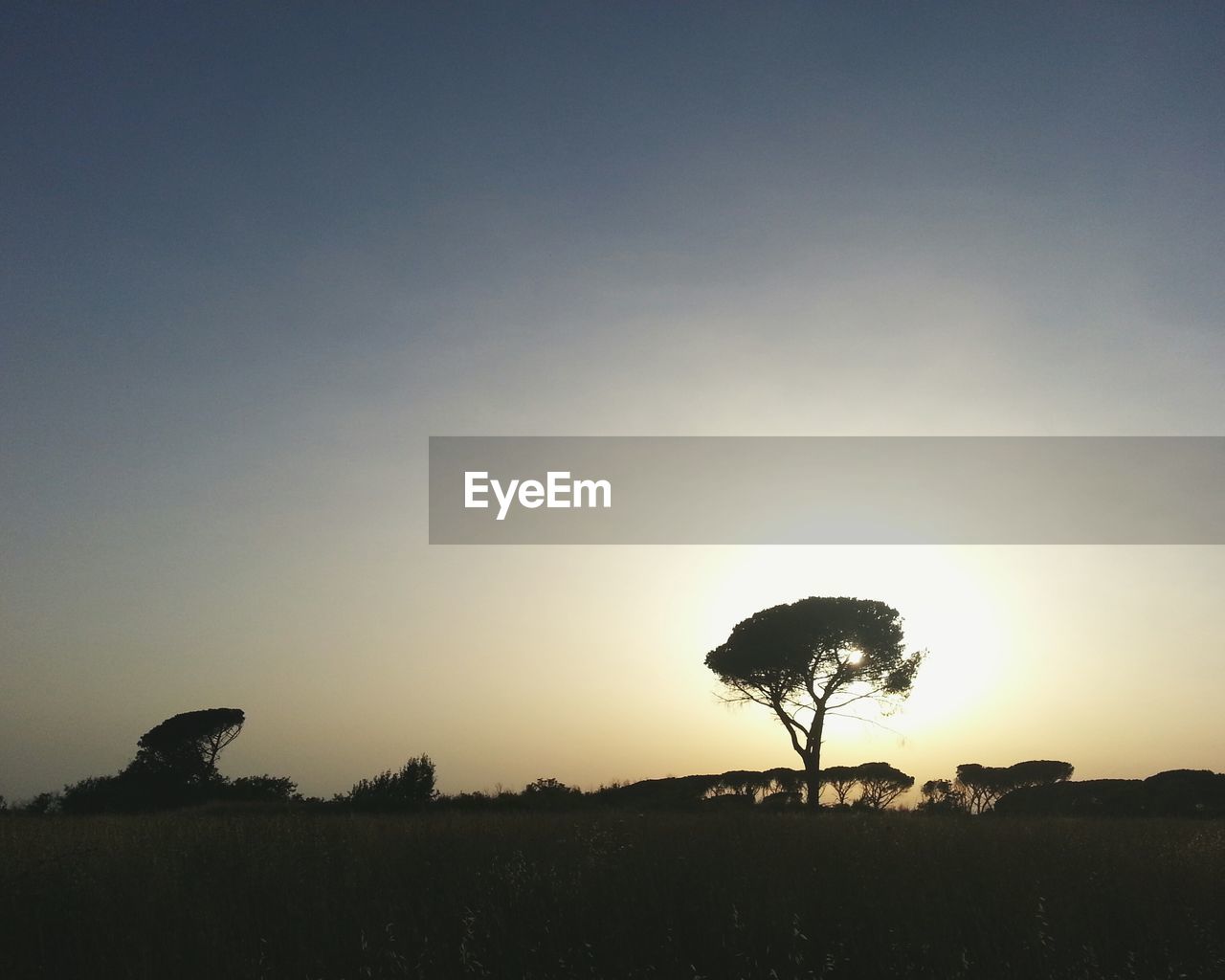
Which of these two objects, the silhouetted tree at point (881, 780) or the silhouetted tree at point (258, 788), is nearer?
the silhouetted tree at point (258, 788)

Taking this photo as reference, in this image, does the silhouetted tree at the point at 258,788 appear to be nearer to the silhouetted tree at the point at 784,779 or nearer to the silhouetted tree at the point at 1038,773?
the silhouetted tree at the point at 784,779

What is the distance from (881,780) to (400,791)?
35.0 m

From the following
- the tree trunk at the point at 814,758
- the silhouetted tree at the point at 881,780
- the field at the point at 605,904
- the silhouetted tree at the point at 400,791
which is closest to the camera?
the field at the point at 605,904

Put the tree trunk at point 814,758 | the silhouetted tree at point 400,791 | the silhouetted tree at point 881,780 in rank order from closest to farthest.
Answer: the silhouetted tree at point 400,791 < the tree trunk at point 814,758 < the silhouetted tree at point 881,780

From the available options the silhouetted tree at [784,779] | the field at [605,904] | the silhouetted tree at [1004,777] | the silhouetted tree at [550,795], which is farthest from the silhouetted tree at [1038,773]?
the field at [605,904]

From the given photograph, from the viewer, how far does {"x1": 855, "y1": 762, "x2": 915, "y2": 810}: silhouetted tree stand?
170ft

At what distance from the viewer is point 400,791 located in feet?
90.0

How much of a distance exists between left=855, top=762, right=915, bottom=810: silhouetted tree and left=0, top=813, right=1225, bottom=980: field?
40654mm

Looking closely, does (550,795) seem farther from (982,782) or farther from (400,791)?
(982,782)

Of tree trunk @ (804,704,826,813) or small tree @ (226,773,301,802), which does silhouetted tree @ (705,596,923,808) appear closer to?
tree trunk @ (804,704,826,813)

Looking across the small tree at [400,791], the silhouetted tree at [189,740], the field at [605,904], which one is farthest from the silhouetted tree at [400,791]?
the silhouetted tree at [189,740]

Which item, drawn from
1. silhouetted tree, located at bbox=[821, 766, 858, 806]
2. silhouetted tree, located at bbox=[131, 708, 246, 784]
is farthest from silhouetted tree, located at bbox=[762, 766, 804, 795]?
silhouetted tree, located at bbox=[131, 708, 246, 784]

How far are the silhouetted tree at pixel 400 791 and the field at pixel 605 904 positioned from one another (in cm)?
1138

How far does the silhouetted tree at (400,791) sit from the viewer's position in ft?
80.8
